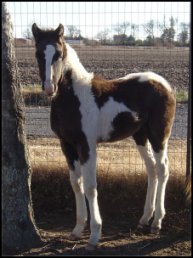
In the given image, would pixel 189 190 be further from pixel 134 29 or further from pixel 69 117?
pixel 134 29

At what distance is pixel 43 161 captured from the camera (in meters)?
6.21

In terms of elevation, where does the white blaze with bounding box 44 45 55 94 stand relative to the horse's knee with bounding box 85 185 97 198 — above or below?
above

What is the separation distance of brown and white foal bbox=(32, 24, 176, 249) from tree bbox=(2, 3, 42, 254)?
0.29 meters

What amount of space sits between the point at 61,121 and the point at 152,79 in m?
1.17

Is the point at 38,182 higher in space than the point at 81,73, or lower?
lower

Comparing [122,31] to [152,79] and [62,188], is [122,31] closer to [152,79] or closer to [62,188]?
[152,79]

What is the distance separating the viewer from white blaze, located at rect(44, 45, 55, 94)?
14.4 ft

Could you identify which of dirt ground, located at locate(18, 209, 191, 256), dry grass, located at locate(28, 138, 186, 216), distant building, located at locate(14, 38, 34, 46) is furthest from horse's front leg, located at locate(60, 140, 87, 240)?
distant building, located at locate(14, 38, 34, 46)

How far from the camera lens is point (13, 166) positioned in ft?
14.9

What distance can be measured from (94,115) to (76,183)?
30.5 inches

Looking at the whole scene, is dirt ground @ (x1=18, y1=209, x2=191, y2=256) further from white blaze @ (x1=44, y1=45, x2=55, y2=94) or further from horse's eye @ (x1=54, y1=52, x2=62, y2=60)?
horse's eye @ (x1=54, y1=52, x2=62, y2=60)

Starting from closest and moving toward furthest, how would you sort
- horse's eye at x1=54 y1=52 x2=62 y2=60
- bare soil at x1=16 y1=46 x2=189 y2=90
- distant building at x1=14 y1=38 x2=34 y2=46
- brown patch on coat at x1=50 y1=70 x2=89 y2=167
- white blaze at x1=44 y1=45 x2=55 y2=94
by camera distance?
1. white blaze at x1=44 y1=45 x2=55 y2=94
2. horse's eye at x1=54 y1=52 x2=62 y2=60
3. brown patch on coat at x1=50 y1=70 x2=89 y2=167
4. distant building at x1=14 y1=38 x2=34 y2=46
5. bare soil at x1=16 y1=46 x2=189 y2=90

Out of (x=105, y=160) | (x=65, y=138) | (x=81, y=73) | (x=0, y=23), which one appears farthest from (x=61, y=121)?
(x=105, y=160)

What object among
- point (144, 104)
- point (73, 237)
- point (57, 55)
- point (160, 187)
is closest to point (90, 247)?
point (73, 237)
